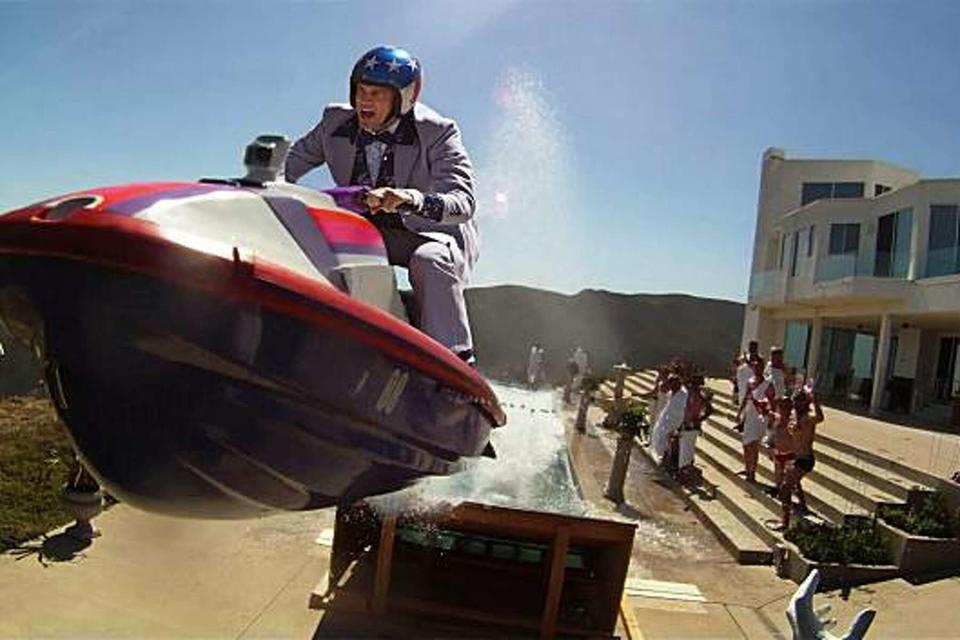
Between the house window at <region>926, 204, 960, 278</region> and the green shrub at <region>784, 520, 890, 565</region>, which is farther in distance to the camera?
the house window at <region>926, 204, 960, 278</region>

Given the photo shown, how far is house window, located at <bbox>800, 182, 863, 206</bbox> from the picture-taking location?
2783 centimetres

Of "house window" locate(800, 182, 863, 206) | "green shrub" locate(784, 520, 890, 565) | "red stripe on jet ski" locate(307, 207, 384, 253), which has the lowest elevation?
"green shrub" locate(784, 520, 890, 565)

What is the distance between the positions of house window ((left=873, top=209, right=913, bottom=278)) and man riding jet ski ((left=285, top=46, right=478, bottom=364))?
19.5m

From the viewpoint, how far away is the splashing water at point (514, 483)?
4.86 meters

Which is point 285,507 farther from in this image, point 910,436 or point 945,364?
point 945,364

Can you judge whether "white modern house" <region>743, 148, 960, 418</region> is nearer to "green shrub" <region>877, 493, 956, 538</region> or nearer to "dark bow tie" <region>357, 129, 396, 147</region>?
"green shrub" <region>877, 493, 956, 538</region>

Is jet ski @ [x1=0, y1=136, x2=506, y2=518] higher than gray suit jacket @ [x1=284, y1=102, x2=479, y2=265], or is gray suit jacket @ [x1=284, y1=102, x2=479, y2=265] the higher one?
gray suit jacket @ [x1=284, y1=102, x2=479, y2=265]

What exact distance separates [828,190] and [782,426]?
2089 cm

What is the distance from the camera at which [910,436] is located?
14422 millimetres

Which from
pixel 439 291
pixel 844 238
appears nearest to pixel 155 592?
pixel 439 291

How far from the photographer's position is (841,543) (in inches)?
335

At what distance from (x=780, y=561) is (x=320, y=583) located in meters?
4.92

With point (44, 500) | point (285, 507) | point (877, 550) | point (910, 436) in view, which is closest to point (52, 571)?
point (44, 500)

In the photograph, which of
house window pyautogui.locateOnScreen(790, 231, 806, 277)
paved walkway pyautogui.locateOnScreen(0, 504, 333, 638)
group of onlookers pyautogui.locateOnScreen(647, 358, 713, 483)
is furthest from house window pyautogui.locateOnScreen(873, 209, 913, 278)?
paved walkway pyautogui.locateOnScreen(0, 504, 333, 638)
